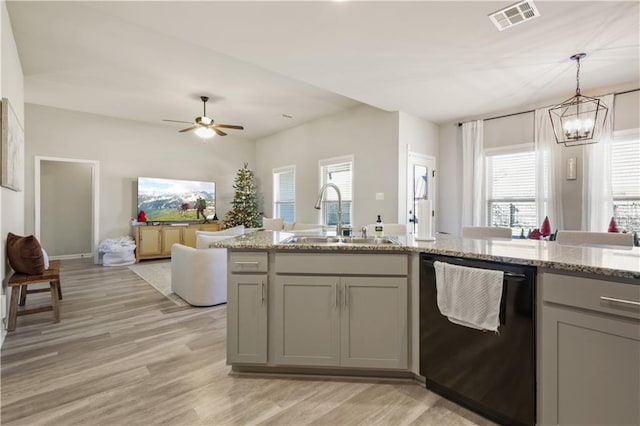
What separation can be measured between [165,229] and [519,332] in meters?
6.76

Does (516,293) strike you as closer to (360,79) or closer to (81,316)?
(360,79)

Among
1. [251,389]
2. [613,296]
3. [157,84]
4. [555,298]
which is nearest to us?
[613,296]

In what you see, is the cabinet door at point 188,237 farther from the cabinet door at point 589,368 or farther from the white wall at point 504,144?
the cabinet door at point 589,368

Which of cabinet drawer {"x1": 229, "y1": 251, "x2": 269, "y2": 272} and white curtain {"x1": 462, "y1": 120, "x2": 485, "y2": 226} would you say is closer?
cabinet drawer {"x1": 229, "y1": 251, "x2": 269, "y2": 272}

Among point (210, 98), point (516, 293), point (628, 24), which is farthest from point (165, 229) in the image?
point (628, 24)

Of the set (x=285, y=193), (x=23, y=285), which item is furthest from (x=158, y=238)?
(x=23, y=285)

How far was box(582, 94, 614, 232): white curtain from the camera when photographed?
4035 millimetres

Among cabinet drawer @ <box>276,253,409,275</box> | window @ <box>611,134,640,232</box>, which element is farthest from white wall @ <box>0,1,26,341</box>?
window @ <box>611,134,640,232</box>

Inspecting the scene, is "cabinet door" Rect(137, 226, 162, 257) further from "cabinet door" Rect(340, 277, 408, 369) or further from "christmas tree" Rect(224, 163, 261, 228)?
"cabinet door" Rect(340, 277, 408, 369)

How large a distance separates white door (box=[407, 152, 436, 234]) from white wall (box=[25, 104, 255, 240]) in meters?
4.82

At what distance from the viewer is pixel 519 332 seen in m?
1.50

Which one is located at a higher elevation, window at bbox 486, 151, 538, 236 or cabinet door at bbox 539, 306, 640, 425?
window at bbox 486, 151, 538, 236

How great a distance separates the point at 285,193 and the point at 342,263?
19.0 feet

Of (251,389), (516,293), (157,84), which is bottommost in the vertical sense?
(251,389)
